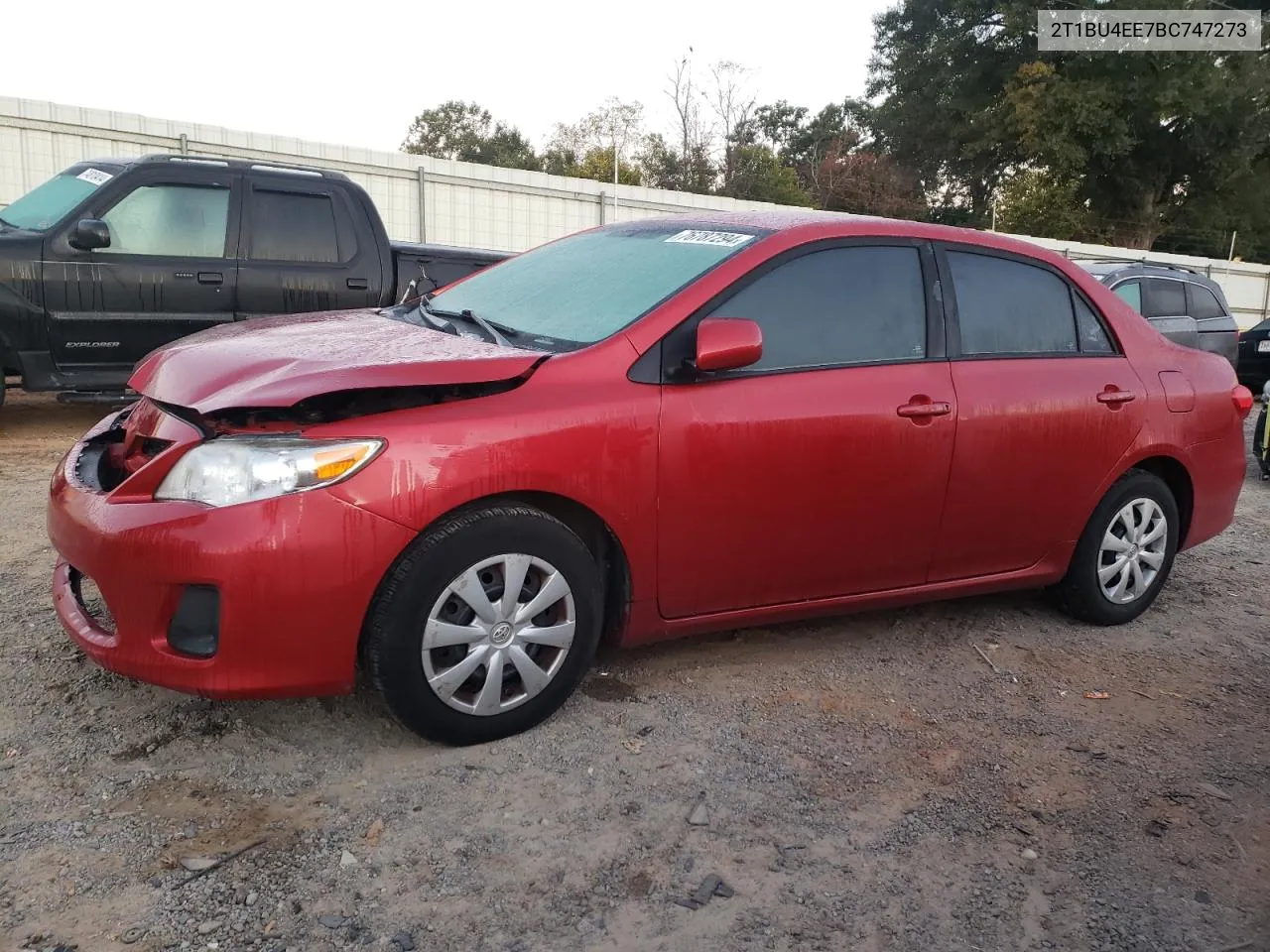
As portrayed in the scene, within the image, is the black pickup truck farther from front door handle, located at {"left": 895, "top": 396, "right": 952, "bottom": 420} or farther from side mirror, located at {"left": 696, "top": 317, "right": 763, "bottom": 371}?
side mirror, located at {"left": 696, "top": 317, "right": 763, "bottom": 371}

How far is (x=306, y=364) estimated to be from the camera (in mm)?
2812

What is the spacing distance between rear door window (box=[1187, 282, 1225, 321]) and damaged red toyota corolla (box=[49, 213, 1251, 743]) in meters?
8.77

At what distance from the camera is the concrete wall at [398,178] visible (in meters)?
11.3

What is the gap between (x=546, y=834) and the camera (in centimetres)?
260

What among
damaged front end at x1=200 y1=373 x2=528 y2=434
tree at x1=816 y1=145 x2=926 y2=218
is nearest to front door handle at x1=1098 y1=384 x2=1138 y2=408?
damaged front end at x1=200 y1=373 x2=528 y2=434

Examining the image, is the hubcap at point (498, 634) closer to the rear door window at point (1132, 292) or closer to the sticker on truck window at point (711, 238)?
the sticker on truck window at point (711, 238)

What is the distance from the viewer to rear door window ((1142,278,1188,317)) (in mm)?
11680

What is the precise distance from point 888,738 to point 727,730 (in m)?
0.52

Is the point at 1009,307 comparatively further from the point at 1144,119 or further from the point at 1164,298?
the point at 1144,119

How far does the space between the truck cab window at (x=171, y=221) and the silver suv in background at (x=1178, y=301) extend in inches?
356

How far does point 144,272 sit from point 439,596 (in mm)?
5307

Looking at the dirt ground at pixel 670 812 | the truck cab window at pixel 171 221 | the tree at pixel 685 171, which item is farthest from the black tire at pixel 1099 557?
the tree at pixel 685 171

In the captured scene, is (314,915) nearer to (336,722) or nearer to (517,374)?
(336,722)

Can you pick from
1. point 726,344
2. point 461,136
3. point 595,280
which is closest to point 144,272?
point 595,280
